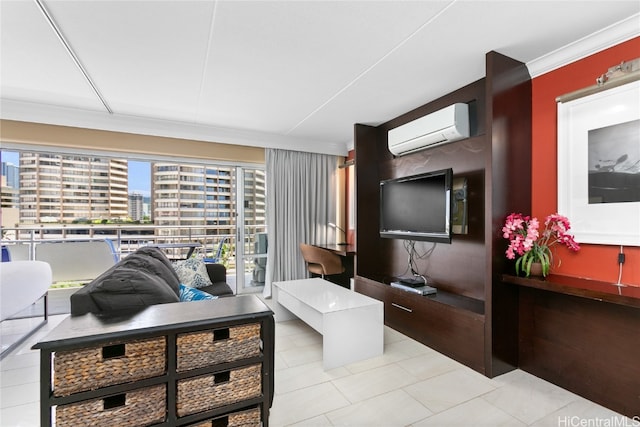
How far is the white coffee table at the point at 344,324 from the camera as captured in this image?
2240mm

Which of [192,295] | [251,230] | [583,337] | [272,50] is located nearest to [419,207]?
[583,337]

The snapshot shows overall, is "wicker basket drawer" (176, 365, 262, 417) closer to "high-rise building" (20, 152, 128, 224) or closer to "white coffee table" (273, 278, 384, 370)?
"white coffee table" (273, 278, 384, 370)

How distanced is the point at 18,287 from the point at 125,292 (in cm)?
172

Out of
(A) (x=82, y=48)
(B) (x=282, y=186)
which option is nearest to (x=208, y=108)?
(A) (x=82, y=48)

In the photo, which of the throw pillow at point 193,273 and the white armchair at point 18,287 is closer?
the white armchair at point 18,287

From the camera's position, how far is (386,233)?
128 inches

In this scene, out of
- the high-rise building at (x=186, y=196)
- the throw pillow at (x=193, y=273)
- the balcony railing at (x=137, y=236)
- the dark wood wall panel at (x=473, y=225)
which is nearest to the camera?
the dark wood wall panel at (x=473, y=225)

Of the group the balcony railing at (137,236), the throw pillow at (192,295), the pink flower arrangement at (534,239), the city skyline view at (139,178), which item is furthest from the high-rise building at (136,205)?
the pink flower arrangement at (534,239)

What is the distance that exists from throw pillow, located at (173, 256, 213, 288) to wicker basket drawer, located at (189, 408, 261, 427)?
1.83m

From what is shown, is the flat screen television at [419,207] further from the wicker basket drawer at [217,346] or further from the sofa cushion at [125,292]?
the sofa cushion at [125,292]

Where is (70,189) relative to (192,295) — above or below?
above

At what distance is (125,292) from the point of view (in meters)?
1.50

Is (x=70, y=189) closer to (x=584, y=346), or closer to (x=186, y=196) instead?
(x=186, y=196)

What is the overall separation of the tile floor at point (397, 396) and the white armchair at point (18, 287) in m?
0.36
